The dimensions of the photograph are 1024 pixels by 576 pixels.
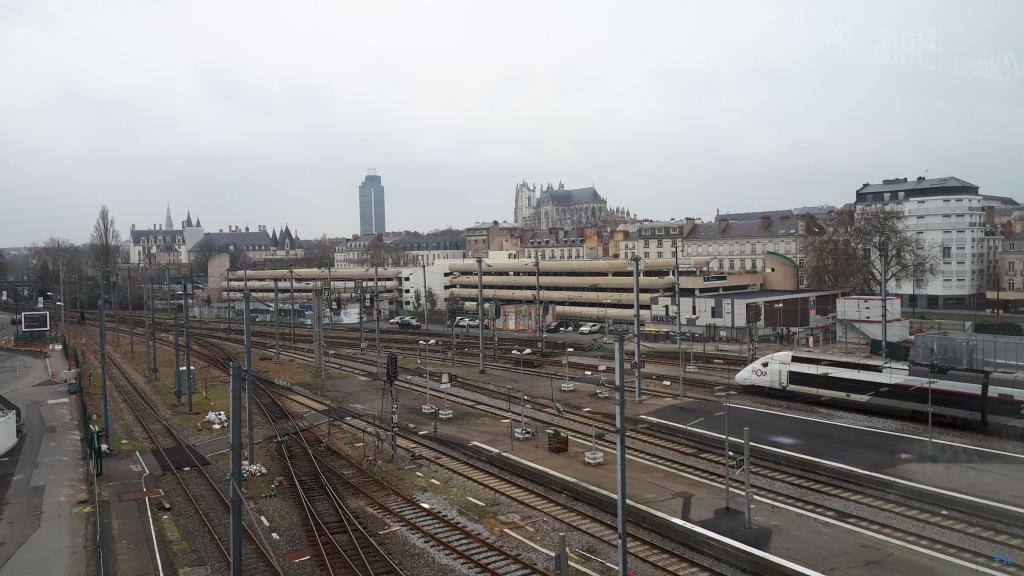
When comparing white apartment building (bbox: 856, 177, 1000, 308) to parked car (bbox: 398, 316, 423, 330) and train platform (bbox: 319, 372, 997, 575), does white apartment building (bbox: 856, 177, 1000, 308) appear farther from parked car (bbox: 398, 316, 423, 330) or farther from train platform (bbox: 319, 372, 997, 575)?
train platform (bbox: 319, 372, 997, 575)

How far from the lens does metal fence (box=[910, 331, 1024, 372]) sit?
29.9 m

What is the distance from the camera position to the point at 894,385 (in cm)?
2541

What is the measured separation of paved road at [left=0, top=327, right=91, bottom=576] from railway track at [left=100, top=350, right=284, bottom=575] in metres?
2.39

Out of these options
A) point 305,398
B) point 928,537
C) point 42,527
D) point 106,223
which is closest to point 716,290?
point 305,398

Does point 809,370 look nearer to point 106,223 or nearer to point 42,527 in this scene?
point 42,527

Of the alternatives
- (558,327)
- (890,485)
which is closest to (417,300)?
(558,327)

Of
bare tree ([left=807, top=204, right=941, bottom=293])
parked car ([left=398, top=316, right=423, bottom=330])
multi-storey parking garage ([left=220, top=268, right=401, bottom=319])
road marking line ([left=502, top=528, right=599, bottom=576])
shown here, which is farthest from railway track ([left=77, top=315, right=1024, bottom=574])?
multi-storey parking garage ([left=220, top=268, right=401, bottom=319])

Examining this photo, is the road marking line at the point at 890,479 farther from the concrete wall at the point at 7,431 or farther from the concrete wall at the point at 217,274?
the concrete wall at the point at 217,274

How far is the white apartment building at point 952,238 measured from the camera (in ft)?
215

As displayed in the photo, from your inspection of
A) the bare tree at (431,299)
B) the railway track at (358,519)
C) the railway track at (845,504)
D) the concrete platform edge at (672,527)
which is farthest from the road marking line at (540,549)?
the bare tree at (431,299)

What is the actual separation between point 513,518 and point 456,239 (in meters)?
117

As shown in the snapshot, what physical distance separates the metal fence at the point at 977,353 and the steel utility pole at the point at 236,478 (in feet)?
89.3

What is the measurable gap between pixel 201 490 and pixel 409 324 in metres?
48.3

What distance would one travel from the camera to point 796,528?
51.5 ft
